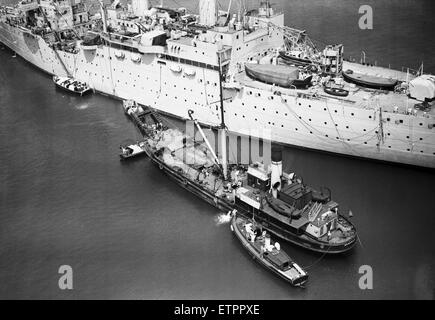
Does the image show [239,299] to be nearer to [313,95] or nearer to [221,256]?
[221,256]

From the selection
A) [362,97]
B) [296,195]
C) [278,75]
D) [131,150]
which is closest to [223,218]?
[296,195]

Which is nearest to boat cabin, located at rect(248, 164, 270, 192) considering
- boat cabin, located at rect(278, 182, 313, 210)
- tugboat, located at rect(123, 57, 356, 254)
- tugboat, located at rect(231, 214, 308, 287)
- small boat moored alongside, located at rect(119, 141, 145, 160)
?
tugboat, located at rect(123, 57, 356, 254)

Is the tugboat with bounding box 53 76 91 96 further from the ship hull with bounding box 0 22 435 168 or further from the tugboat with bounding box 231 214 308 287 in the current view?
the tugboat with bounding box 231 214 308 287

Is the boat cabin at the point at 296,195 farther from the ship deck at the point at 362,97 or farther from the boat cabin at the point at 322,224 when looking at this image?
the ship deck at the point at 362,97

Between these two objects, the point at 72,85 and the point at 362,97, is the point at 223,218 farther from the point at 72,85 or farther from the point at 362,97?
the point at 72,85

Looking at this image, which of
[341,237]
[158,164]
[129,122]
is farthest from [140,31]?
[341,237]

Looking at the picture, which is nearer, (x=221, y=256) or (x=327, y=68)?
(x=221, y=256)
